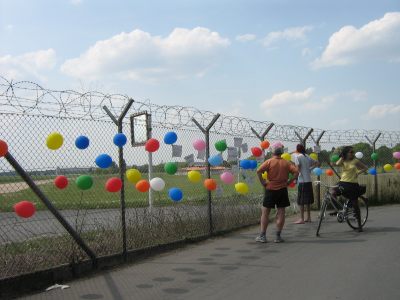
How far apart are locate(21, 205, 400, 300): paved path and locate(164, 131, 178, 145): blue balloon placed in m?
1.84

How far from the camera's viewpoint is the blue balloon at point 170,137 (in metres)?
8.14

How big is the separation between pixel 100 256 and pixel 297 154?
227 inches

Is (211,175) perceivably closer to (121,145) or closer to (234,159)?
(234,159)

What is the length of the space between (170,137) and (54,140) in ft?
7.91

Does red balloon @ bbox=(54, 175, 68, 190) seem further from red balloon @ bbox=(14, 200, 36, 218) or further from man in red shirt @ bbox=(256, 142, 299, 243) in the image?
man in red shirt @ bbox=(256, 142, 299, 243)

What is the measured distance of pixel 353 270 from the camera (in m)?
6.26

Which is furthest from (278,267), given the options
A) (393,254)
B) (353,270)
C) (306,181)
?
(306,181)

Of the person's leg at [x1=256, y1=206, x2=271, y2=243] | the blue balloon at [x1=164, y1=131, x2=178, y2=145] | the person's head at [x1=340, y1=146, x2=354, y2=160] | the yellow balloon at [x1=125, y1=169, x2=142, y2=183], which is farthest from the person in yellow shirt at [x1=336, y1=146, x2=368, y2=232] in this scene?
the yellow balloon at [x1=125, y1=169, x2=142, y2=183]

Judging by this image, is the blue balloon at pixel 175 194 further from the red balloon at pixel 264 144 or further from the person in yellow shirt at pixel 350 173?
the red balloon at pixel 264 144

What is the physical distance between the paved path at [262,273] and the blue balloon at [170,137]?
1.84 m

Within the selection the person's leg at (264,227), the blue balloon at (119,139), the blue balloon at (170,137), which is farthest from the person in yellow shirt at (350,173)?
the blue balloon at (119,139)

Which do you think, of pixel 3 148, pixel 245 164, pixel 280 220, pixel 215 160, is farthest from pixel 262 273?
pixel 245 164

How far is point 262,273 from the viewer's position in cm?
627

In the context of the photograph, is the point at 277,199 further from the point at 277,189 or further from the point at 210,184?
the point at 210,184
